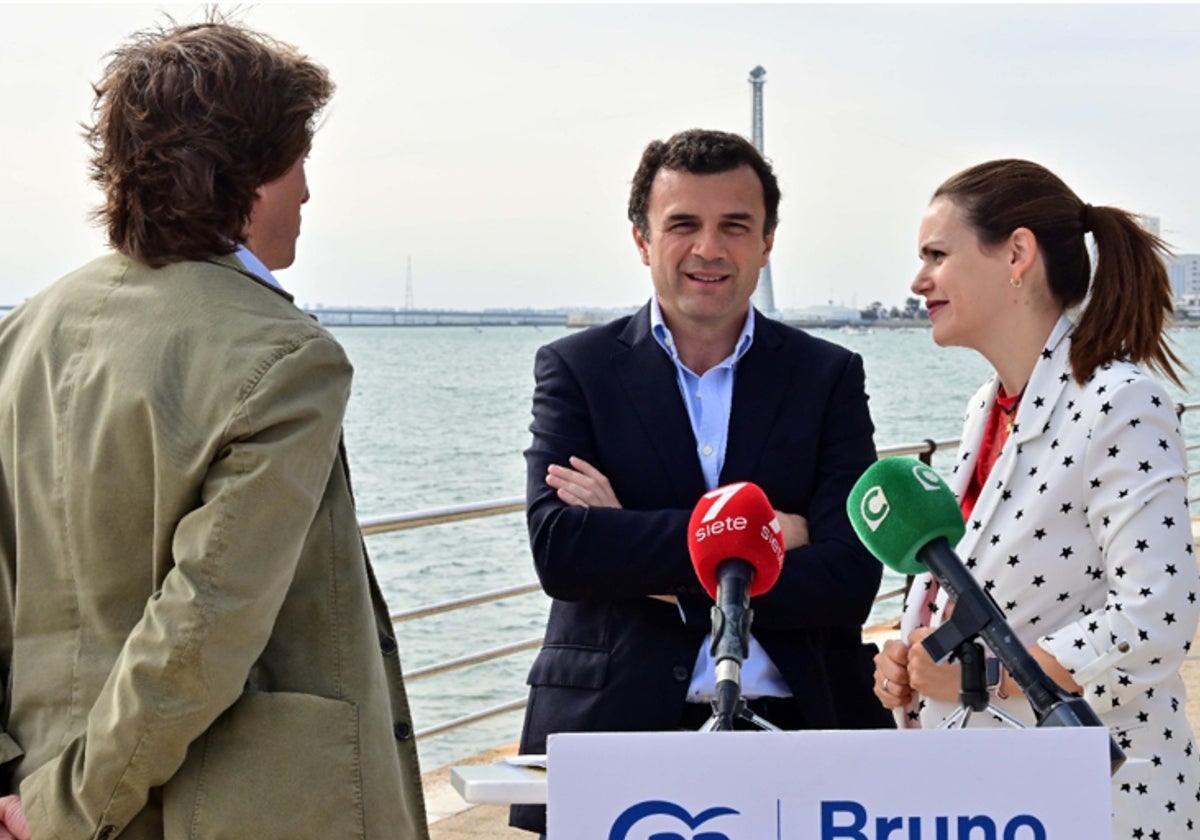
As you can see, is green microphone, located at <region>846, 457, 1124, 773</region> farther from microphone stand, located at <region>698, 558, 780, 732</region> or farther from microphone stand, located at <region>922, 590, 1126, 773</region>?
microphone stand, located at <region>698, 558, 780, 732</region>

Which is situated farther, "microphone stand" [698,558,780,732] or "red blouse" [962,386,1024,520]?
"red blouse" [962,386,1024,520]

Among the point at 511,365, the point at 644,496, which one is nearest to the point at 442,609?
the point at 644,496

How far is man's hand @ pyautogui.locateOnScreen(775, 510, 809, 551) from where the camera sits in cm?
315

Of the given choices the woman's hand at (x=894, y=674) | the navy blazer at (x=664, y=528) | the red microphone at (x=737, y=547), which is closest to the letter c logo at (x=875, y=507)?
the red microphone at (x=737, y=547)

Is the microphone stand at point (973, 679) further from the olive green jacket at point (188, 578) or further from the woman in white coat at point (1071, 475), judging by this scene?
the olive green jacket at point (188, 578)

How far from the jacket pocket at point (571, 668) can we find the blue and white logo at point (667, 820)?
3.92 feet

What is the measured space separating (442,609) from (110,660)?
12.2 ft

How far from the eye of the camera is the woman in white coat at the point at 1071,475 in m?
2.62

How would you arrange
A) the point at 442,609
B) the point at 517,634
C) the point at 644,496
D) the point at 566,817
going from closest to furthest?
the point at 566,817, the point at 644,496, the point at 442,609, the point at 517,634

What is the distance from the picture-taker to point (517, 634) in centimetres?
1364

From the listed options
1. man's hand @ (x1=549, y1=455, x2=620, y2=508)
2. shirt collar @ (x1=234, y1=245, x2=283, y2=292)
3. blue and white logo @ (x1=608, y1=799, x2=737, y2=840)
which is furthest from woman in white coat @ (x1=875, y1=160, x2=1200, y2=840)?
shirt collar @ (x1=234, y1=245, x2=283, y2=292)

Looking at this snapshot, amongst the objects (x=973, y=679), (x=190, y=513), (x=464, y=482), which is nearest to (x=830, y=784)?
(x=973, y=679)

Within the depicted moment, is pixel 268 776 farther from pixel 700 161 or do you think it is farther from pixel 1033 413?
pixel 700 161

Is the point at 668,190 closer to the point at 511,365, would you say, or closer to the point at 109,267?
the point at 109,267
